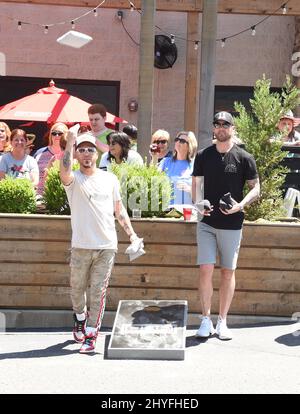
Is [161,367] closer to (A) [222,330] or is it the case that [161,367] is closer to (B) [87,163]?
(A) [222,330]

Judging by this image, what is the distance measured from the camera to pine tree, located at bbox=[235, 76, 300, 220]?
8.13 metres

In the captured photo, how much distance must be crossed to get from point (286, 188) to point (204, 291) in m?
2.22

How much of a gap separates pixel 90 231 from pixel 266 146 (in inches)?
A: 89.3

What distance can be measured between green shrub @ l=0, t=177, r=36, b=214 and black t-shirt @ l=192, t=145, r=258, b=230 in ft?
5.60

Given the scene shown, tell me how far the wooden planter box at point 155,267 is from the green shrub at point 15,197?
18 cm

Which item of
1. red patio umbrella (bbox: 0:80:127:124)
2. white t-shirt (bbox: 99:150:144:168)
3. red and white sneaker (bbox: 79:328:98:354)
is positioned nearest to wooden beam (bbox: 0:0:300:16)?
red patio umbrella (bbox: 0:80:127:124)

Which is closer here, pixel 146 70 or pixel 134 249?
pixel 134 249

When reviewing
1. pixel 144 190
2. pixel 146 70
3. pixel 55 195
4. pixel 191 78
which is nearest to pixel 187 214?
pixel 144 190

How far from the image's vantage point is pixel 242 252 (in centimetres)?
777

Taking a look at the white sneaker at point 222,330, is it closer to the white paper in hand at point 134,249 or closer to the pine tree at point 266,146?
the white paper in hand at point 134,249

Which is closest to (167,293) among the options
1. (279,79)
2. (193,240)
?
(193,240)

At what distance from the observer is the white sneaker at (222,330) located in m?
7.23

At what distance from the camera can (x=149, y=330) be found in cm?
694
